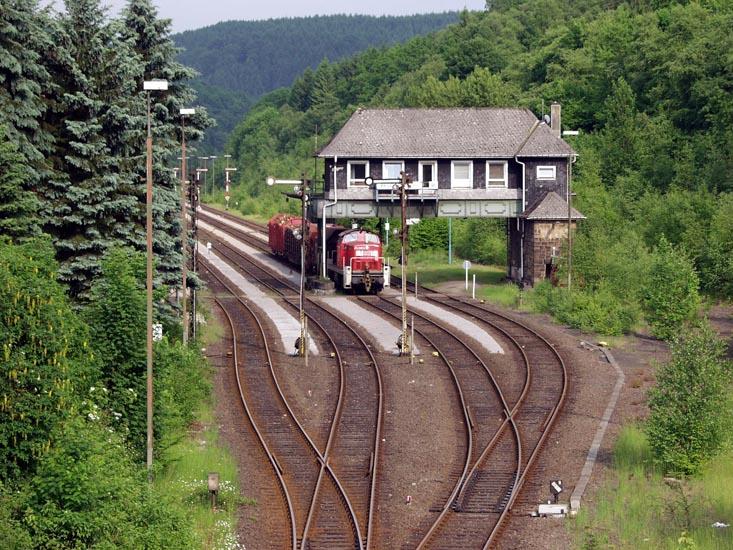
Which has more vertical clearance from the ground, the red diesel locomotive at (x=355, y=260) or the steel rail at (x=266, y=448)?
the red diesel locomotive at (x=355, y=260)

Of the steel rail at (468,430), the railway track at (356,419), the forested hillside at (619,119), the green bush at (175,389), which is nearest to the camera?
the steel rail at (468,430)

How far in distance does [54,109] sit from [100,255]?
13.8 ft

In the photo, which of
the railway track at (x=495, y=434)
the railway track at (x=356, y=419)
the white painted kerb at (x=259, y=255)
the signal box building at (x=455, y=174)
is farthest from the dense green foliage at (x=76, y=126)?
the white painted kerb at (x=259, y=255)

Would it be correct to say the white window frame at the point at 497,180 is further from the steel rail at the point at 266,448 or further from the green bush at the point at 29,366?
the green bush at the point at 29,366

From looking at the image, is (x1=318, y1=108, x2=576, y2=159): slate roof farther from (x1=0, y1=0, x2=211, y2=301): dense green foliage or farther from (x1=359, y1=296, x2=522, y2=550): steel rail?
(x1=0, y1=0, x2=211, y2=301): dense green foliage

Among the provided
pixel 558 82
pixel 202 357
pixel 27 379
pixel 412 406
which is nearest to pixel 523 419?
pixel 412 406

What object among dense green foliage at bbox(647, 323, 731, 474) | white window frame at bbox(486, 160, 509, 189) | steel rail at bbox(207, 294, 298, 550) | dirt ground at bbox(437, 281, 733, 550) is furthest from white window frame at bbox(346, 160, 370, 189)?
dense green foliage at bbox(647, 323, 731, 474)

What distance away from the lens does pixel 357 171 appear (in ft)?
196

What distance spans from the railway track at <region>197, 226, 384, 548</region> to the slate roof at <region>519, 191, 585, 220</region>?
37.0 feet

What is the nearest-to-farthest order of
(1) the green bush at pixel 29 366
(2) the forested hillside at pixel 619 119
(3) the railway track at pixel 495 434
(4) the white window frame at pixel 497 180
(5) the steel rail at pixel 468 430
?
1. (1) the green bush at pixel 29 366
2. (5) the steel rail at pixel 468 430
3. (3) the railway track at pixel 495 434
4. (2) the forested hillside at pixel 619 119
5. (4) the white window frame at pixel 497 180

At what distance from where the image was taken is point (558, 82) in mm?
102375

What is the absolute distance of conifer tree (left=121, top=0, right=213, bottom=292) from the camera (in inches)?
1497

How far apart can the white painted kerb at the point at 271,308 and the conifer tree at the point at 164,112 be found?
583cm

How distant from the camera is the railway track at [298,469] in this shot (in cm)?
2269
